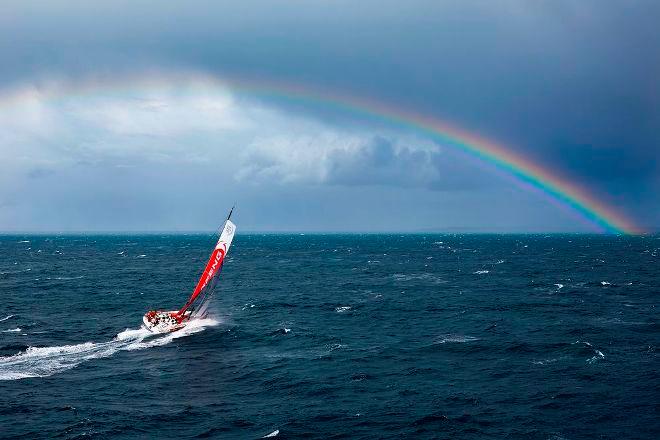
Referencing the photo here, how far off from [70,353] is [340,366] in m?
30.9

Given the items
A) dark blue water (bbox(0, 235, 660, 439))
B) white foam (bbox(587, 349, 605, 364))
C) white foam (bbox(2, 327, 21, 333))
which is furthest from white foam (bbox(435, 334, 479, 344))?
white foam (bbox(2, 327, 21, 333))

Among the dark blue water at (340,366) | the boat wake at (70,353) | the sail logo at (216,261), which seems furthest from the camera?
the sail logo at (216,261)

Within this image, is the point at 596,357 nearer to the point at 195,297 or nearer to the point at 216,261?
the point at 216,261

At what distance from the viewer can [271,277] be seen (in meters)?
146

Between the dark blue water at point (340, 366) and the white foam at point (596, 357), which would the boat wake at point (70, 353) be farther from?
the white foam at point (596, 357)

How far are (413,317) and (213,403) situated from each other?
44.6 m

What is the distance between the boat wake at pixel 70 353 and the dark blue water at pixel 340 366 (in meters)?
0.28

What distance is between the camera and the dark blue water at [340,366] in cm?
3909

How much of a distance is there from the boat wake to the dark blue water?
277mm

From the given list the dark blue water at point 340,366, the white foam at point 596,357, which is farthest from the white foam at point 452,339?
the white foam at point 596,357

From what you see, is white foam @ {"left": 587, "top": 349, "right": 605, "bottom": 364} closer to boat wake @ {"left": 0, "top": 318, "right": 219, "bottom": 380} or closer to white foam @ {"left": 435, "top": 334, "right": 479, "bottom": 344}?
white foam @ {"left": 435, "top": 334, "right": 479, "bottom": 344}

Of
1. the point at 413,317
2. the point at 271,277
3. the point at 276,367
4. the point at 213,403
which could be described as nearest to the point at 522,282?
the point at 413,317

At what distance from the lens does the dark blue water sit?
3909 cm

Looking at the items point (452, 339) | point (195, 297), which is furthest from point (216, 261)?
point (452, 339)
